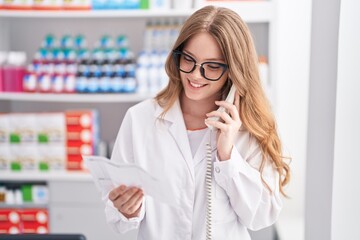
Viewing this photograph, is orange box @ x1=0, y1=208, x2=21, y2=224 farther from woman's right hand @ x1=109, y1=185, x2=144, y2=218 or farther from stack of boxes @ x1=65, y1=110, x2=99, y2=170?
woman's right hand @ x1=109, y1=185, x2=144, y2=218

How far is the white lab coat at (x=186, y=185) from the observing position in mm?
1956

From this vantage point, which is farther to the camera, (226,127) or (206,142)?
(206,142)

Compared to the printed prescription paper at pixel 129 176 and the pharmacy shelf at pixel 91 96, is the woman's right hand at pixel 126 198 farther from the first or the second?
the pharmacy shelf at pixel 91 96

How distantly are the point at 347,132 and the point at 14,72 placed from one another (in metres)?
3.12

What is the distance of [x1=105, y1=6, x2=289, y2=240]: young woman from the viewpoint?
6.15 ft

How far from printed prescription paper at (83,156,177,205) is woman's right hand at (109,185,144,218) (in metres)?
0.03

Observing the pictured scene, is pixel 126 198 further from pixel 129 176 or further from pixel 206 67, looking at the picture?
pixel 206 67

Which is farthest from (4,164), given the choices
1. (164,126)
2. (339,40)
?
(339,40)

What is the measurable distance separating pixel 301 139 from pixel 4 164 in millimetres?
2297

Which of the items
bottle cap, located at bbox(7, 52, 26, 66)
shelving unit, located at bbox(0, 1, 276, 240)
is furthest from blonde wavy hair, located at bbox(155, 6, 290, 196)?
bottle cap, located at bbox(7, 52, 26, 66)

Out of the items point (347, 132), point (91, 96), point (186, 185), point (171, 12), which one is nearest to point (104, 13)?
point (171, 12)

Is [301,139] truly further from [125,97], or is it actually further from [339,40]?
[339,40]

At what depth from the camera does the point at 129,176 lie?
1646 mm

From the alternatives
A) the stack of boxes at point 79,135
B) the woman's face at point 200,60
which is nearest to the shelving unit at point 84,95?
the stack of boxes at point 79,135
